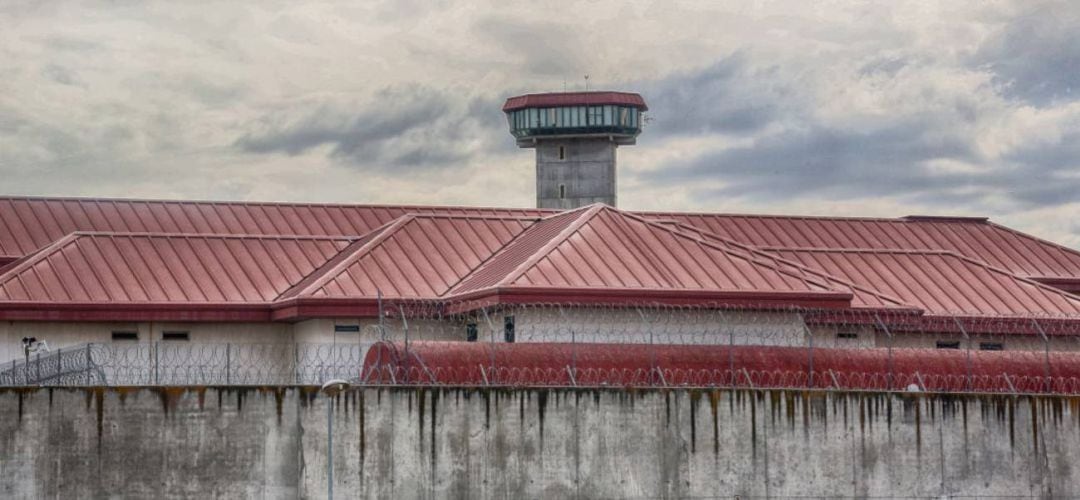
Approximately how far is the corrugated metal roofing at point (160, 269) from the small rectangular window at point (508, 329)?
7.30 m

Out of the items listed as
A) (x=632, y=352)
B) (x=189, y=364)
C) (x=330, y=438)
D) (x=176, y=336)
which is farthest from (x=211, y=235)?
(x=330, y=438)

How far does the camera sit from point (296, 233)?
188 ft

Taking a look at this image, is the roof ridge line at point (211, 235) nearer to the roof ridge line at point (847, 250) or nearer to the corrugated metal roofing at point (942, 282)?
the roof ridge line at point (847, 250)

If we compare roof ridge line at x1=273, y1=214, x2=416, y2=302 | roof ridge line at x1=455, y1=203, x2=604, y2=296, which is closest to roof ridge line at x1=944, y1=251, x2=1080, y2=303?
Answer: roof ridge line at x1=455, y1=203, x2=604, y2=296

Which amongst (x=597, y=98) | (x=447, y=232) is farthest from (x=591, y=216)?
(x=597, y=98)

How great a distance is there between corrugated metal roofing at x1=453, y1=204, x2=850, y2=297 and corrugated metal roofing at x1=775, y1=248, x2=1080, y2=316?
585cm

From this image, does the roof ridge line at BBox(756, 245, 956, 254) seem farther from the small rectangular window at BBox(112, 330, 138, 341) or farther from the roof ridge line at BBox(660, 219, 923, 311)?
the small rectangular window at BBox(112, 330, 138, 341)

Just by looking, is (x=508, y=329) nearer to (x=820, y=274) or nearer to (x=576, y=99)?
(x=820, y=274)

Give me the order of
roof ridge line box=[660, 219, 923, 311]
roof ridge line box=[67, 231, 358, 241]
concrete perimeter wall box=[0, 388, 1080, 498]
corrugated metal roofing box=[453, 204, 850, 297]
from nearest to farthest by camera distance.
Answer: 1. concrete perimeter wall box=[0, 388, 1080, 498]
2. corrugated metal roofing box=[453, 204, 850, 297]
3. roof ridge line box=[660, 219, 923, 311]
4. roof ridge line box=[67, 231, 358, 241]

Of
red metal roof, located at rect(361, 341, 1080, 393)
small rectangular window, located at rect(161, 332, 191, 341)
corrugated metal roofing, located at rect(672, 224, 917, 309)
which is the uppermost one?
corrugated metal roofing, located at rect(672, 224, 917, 309)

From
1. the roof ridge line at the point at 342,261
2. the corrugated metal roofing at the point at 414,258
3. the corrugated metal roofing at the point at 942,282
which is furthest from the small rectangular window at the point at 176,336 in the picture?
the corrugated metal roofing at the point at 942,282

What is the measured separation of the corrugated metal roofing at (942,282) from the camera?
5322 centimetres

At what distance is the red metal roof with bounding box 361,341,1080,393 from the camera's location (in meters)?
41.1

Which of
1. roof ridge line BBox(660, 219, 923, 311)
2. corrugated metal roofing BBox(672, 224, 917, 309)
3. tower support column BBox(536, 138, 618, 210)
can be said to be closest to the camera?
corrugated metal roofing BBox(672, 224, 917, 309)
